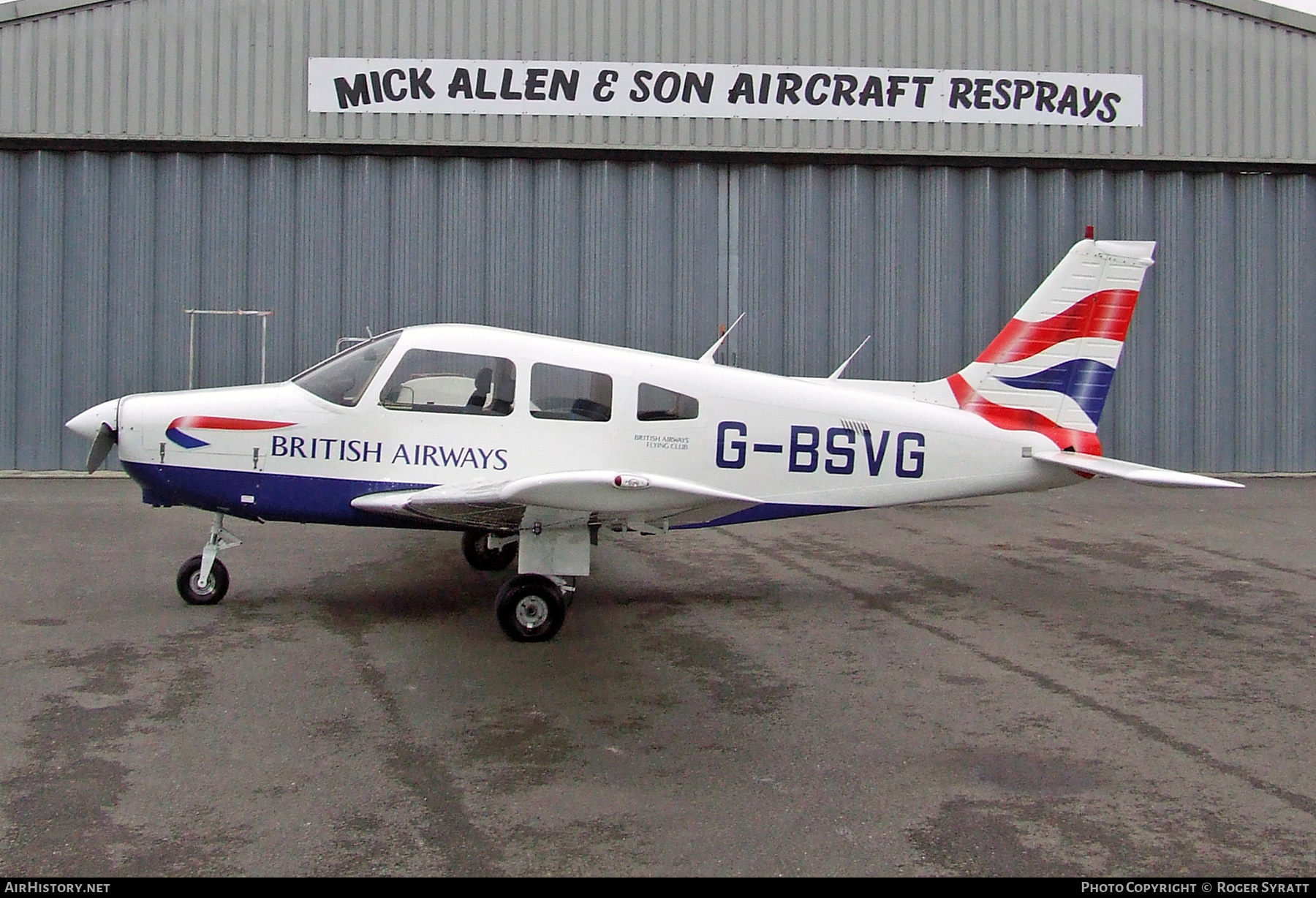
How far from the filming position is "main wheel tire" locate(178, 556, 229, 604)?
26.7 feet

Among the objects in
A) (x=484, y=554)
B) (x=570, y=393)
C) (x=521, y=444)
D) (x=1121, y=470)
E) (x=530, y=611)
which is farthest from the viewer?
(x=484, y=554)

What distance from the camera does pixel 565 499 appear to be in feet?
21.7

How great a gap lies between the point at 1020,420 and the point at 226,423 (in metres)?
5.92

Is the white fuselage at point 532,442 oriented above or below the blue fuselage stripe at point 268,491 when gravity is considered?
above

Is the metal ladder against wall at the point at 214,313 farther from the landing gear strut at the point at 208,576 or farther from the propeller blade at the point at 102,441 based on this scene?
the propeller blade at the point at 102,441

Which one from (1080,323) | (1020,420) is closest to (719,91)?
(1080,323)

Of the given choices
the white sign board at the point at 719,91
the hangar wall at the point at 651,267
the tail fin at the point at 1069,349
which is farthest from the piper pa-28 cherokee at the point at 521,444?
the white sign board at the point at 719,91

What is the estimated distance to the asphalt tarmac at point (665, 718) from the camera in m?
4.18

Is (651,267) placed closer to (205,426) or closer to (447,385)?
(447,385)

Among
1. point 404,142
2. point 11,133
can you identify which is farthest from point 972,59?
point 11,133

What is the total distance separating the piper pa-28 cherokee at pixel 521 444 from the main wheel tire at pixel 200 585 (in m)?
0.01

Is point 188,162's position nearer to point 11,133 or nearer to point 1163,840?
point 11,133

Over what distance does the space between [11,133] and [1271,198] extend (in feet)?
63.6

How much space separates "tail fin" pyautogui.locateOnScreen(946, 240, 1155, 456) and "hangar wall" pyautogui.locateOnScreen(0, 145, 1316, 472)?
8.35 meters
